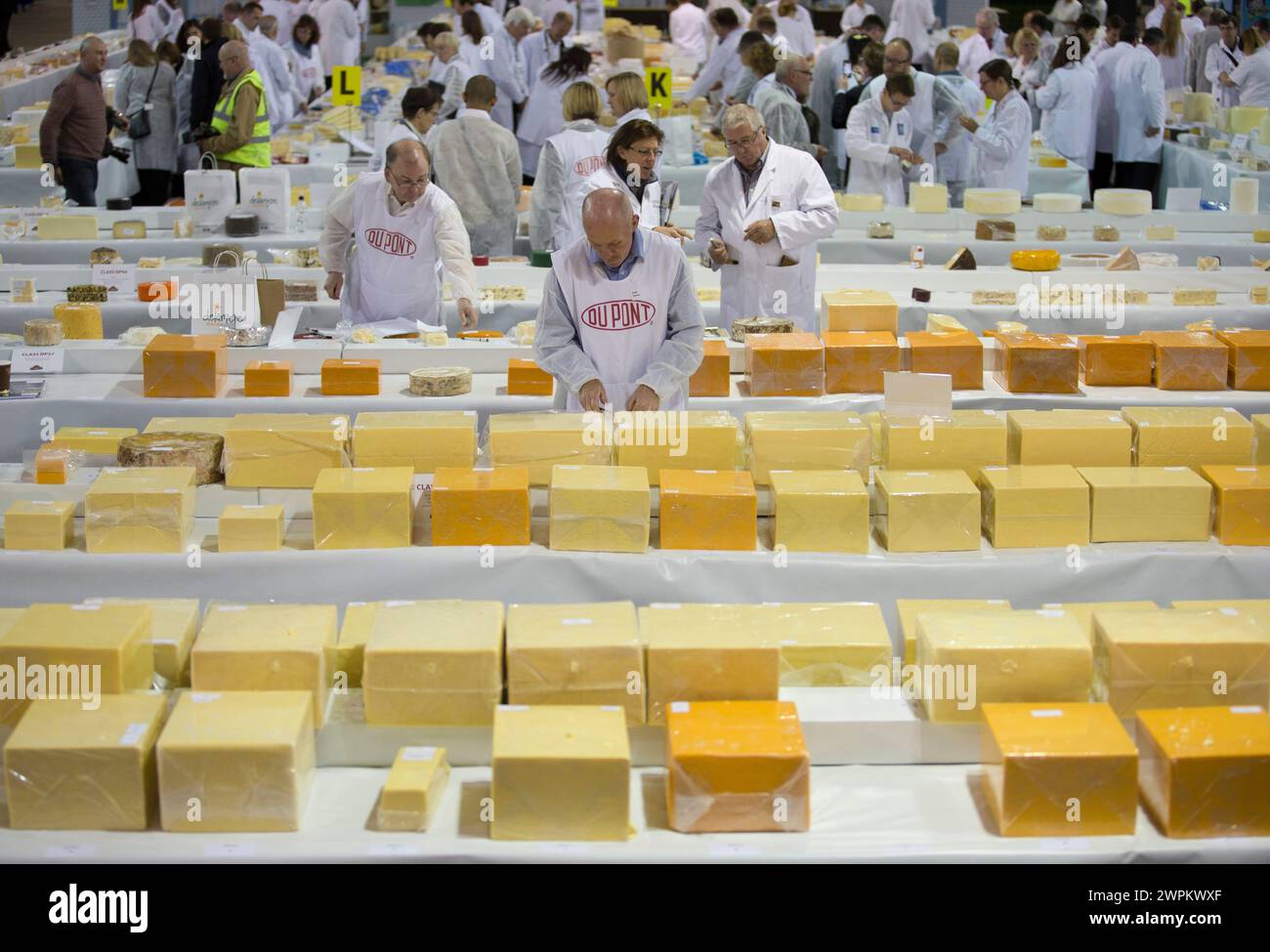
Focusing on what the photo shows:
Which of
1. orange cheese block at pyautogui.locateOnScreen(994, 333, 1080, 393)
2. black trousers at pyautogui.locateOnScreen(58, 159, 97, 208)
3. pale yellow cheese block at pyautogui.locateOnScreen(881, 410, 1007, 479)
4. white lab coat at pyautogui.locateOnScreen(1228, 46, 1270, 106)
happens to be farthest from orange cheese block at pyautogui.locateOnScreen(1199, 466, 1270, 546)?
white lab coat at pyautogui.locateOnScreen(1228, 46, 1270, 106)

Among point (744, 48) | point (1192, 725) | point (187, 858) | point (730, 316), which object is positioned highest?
point (744, 48)

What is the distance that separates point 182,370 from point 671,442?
1905mm

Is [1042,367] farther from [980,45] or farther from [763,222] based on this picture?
[980,45]

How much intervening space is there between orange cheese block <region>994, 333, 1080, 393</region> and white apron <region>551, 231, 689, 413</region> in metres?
1.29

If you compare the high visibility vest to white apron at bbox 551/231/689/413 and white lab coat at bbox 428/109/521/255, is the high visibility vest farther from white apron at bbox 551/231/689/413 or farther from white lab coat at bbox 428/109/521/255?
white apron at bbox 551/231/689/413

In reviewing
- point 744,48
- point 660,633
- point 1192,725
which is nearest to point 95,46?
point 744,48

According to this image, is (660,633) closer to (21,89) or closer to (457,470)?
(457,470)

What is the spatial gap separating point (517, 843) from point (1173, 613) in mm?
1445

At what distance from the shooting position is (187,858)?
260 cm

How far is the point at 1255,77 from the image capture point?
11297 mm

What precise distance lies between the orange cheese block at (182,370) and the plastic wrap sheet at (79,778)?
2583mm

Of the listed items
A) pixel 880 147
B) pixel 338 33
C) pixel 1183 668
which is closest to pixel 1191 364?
pixel 1183 668

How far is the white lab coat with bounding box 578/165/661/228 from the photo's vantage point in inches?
222

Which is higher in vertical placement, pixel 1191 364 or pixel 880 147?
pixel 880 147
